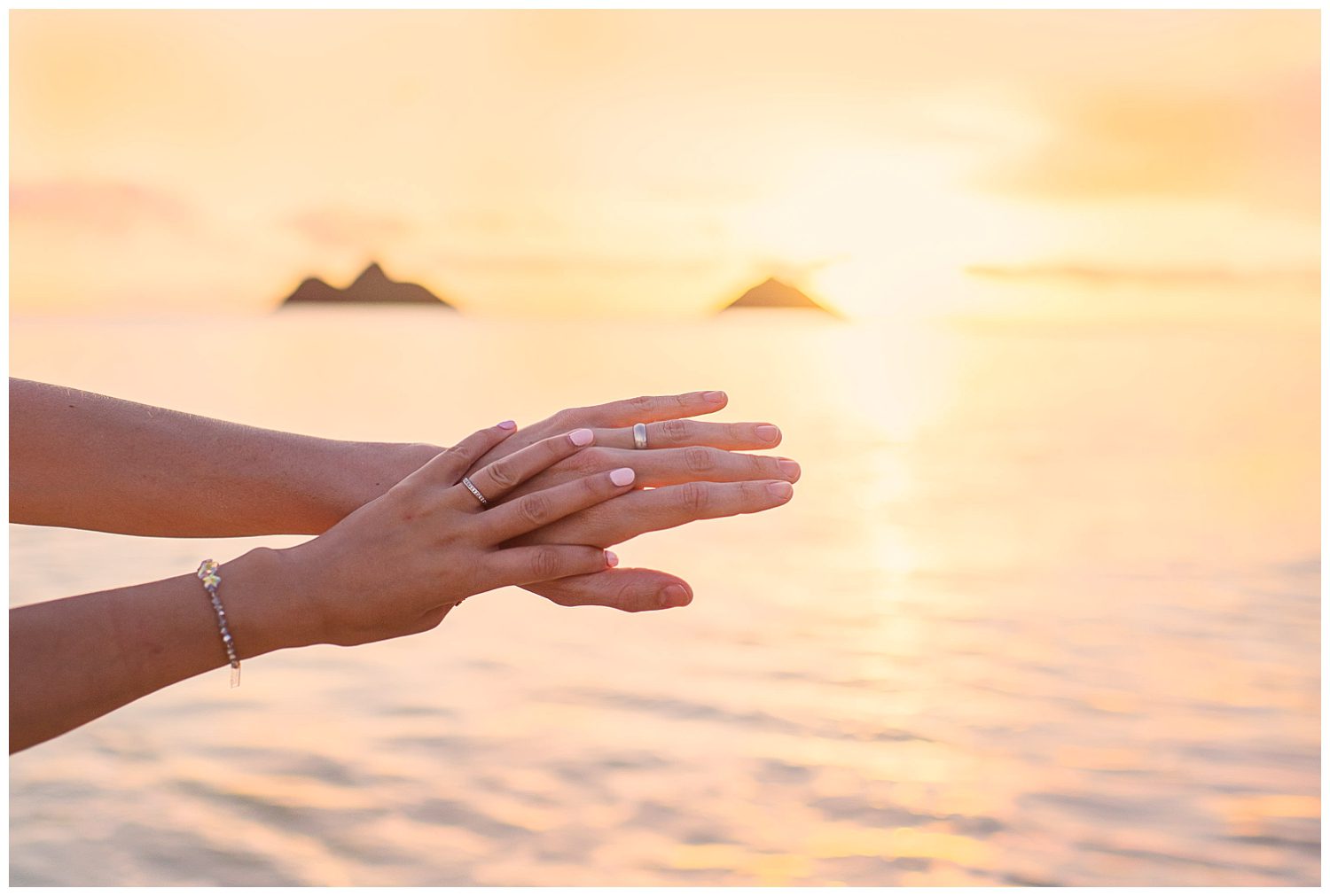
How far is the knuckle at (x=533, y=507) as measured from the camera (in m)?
2.06

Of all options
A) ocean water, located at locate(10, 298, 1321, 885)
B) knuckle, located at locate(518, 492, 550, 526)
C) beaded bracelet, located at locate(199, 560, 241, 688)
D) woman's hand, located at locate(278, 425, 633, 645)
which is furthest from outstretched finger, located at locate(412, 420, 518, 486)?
ocean water, located at locate(10, 298, 1321, 885)

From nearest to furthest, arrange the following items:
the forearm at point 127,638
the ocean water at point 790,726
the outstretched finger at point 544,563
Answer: the forearm at point 127,638 < the outstretched finger at point 544,563 < the ocean water at point 790,726

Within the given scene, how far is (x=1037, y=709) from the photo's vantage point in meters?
5.18

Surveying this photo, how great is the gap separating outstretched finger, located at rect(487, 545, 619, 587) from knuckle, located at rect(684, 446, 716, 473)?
0.68 feet

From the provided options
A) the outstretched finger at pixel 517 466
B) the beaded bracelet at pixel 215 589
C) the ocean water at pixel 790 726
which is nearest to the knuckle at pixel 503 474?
the outstretched finger at pixel 517 466

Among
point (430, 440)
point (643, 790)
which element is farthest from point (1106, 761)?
point (430, 440)

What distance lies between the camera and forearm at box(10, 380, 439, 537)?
89.0 inches

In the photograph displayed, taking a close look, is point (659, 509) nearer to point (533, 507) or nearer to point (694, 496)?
point (694, 496)

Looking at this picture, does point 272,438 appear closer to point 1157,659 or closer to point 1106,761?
point 1106,761

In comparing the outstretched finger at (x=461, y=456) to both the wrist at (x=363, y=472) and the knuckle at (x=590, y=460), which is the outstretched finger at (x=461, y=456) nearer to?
the knuckle at (x=590, y=460)

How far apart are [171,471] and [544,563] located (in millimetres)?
772

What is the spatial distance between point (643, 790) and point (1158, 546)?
204 inches

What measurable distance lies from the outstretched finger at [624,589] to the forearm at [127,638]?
19.3 inches

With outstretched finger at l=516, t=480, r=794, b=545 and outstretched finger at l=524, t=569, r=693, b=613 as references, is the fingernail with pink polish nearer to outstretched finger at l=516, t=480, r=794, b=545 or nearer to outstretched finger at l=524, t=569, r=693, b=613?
outstretched finger at l=524, t=569, r=693, b=613
